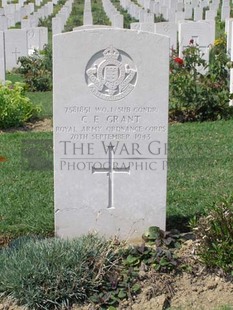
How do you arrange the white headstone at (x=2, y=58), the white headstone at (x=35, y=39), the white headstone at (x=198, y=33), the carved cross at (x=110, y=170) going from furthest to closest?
the white headstone at (x=35, y=39)
the white headstone at (x=198, y=33)
the white headstone at (x=2, y=58)
the carved cross at (x=110, y=170)

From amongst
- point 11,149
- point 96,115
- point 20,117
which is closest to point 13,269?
point 96,115

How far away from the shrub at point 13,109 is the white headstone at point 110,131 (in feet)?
15.2

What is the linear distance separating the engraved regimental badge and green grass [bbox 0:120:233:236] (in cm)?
116

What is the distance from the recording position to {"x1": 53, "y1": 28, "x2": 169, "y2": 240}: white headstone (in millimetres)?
4430

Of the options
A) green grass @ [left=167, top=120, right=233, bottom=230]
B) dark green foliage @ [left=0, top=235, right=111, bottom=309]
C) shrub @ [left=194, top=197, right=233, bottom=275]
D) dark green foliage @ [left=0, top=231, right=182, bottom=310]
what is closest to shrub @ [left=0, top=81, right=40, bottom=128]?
green grass @ [left=167, top=120, right=233, bottom=230]

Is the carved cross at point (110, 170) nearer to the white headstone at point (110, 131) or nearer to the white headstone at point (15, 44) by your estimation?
the white headstone at point (110, 131)

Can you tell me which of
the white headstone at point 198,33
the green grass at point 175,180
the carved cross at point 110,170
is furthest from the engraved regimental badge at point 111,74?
the white headstone at point 198,33

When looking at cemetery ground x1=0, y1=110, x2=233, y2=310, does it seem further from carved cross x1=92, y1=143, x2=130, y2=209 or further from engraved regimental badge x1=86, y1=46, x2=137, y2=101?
engraved regimental badge x1=86, y1=46, x2=137, y2=101

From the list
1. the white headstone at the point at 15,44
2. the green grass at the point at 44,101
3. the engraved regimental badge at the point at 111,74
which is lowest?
the green grass at the point at 44,101

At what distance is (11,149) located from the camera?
303 inches

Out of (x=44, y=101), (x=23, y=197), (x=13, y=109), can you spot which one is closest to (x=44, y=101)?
(x=44, y=101)

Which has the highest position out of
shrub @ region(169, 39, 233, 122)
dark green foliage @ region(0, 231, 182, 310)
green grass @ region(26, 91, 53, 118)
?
shrub @ region(169, 39, 233, 122)

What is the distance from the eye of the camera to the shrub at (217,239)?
13.7 feet

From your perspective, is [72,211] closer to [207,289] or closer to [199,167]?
[207,289]
